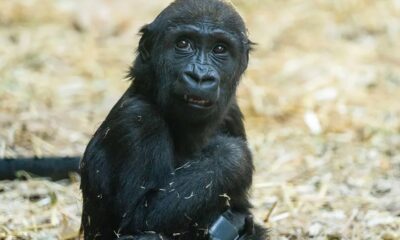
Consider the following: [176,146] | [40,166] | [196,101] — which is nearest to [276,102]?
[40,166]

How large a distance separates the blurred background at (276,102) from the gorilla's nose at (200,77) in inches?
58.6

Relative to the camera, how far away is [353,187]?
6938 millimetres

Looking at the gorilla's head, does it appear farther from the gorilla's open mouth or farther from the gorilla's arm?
the gorilla's arm

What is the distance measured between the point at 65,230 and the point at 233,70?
1.60 metres

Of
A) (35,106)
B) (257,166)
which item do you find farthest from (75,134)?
(257,166)

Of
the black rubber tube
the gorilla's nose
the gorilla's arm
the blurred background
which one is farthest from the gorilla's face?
the black rubber tube

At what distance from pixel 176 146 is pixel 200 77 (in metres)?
0.56

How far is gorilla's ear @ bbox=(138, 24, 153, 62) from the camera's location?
206 inches

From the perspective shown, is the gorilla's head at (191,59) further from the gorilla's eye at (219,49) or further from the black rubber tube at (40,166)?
the black rubber tube at (40,166)

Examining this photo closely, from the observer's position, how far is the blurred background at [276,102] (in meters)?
6.28

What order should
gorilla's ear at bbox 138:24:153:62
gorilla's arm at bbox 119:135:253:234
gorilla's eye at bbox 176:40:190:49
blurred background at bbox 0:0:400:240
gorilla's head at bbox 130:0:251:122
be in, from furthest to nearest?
blurred background at bbox 0:0:400:240
gorilla's ear at bbox 138:24:153:62
gorilla's eye at bbox 176:40:190:49
gorilla's head at bbox 130:0:251:122
gorilla's arm at bbox 119:135:253:234

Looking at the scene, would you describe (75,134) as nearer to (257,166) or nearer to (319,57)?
(257,166)

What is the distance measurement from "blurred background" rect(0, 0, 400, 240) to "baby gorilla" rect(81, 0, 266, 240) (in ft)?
2.87

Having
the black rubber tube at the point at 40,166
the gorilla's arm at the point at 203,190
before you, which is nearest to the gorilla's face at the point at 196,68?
the gorilla's arm at the point at 203,190
